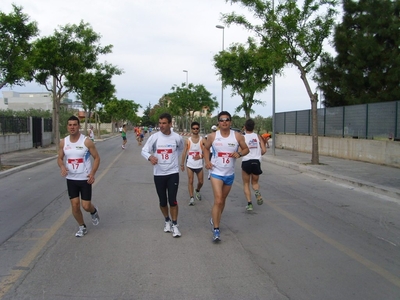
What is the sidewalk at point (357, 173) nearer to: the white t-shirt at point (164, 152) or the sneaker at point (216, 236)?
the sneaker at point (216, 236)

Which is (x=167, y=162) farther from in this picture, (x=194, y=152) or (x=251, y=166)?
(x=194, y=152)

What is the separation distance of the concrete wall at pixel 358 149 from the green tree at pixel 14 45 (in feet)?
43.8

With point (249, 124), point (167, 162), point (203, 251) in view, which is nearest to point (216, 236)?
point (203, 251)

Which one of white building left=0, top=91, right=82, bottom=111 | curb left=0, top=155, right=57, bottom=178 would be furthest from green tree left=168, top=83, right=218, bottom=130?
curb left=0, top=155, right=57, bottom=178

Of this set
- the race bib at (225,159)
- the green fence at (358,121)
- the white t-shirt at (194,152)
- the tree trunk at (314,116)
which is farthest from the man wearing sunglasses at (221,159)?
the green fence at (358,121)

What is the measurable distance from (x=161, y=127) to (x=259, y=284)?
273 cm

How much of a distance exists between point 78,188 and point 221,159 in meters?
2.12

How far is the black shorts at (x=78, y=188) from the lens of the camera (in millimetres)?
6254

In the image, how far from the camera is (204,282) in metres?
4.58

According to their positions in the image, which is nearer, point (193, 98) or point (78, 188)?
point (78, 188)

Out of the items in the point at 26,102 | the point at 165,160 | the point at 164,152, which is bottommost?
the point at 165,160

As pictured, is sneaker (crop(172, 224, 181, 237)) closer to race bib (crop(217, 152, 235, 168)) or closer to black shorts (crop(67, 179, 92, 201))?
race bib (crop(217, 152, 235, 168))

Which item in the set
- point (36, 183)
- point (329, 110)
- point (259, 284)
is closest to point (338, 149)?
point (329, 110)

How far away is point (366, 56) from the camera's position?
2655 centimetres
